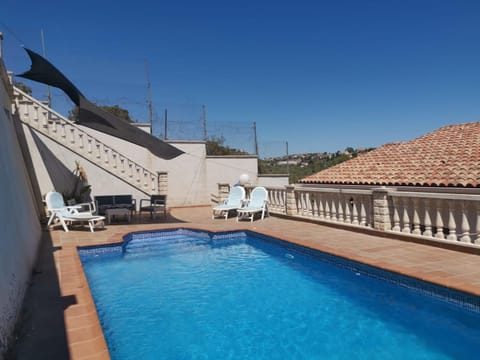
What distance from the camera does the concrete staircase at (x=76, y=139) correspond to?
11.0 metres

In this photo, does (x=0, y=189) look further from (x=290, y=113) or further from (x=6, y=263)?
(x=290, y=113)

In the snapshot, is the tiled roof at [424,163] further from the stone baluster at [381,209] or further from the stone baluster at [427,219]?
the stone baluster at [381,209]

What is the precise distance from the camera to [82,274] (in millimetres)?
5262

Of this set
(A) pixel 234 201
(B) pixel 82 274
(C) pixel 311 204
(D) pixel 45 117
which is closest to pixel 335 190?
(C) pixel 311 204

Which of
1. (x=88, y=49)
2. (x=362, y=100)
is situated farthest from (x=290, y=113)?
(x=88, y=49)

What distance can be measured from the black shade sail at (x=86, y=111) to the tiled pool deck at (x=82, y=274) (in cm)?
272

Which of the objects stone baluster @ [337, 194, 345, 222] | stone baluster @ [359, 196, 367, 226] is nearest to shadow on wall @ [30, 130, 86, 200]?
stone baluster @ [337, 194, 345, 222]

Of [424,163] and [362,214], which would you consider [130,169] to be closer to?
[362,214]

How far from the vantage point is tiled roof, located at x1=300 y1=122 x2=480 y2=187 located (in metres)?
8.84

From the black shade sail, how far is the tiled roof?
6.72 m

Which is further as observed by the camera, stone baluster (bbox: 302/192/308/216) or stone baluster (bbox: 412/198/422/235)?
stone baluster (bbox: 302/192/308/216)

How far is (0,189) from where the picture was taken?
13.7 feet

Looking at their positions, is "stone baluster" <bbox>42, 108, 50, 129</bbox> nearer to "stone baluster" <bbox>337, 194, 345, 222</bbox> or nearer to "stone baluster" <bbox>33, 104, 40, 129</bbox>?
"stone baluster" <bbox>33, 104, 40, 129</bbox>

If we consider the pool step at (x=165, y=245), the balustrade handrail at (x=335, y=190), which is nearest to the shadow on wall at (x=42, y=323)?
the pool step at (x=165, y=245)
